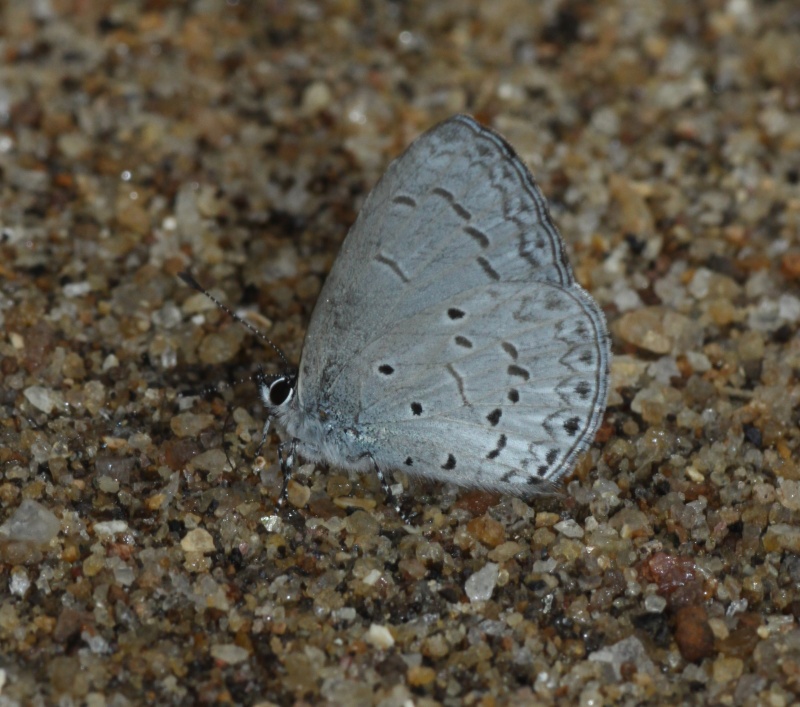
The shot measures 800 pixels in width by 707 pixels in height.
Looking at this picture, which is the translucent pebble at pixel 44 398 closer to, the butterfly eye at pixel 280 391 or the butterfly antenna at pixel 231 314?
the butterfly antenna at pixel 231 314

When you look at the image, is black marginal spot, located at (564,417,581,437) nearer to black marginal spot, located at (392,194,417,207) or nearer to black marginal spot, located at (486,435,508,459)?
black marginal spot, located at (486,435,508,459)

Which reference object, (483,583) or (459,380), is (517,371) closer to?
(459,380)

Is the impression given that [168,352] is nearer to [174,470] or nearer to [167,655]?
[174,470]

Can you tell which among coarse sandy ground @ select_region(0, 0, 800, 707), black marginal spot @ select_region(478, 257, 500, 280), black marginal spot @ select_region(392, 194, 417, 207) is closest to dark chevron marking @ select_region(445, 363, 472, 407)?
black marginal spot @ select_region(478, 257, 500, 280)

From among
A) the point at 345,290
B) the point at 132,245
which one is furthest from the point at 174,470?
the point at 132,245

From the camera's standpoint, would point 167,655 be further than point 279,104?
No

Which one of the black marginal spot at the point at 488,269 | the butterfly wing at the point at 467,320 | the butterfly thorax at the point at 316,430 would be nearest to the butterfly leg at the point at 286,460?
the butterfly thorax at the point at 316,430

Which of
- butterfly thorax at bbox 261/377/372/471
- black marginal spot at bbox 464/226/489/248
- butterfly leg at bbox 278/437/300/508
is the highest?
black marginal spot at bbox 464/226/489/248
